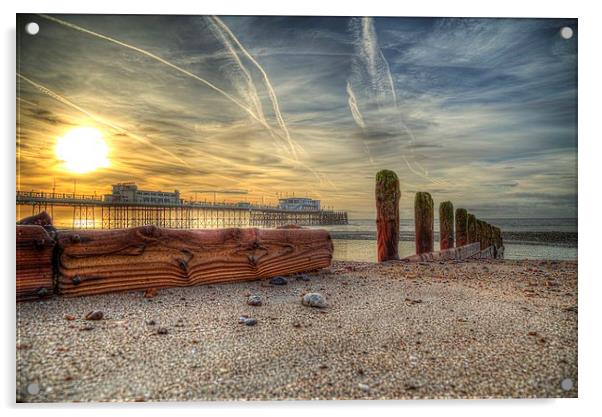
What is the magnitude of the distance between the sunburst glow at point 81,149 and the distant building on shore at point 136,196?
1.04 feet

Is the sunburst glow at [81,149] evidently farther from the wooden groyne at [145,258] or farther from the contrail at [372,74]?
the contrail at [372,74]

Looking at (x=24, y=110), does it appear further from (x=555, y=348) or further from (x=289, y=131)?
(x=555, y=348)

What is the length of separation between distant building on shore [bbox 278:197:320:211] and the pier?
5 centimetres

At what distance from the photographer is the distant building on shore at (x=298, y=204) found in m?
4.20

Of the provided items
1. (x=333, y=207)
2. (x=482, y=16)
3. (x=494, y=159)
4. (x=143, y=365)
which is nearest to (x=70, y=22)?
(x=143, y=365)

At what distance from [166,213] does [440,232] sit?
5.61 meters

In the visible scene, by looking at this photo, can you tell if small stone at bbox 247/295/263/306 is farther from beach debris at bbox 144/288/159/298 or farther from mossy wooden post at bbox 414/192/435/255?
Result: mossy wooden post at bbox 414/192/435/255

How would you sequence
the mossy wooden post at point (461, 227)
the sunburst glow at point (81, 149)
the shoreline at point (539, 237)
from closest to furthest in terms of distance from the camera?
1. the sunburst glow at point (81, 149)
2. the shoreline at point (539, 237)
3. the mossy wooden post at point (461, 227)

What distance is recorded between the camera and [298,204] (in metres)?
4.27

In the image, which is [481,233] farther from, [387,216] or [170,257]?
[170,257]

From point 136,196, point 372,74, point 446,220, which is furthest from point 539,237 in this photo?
point 136,196

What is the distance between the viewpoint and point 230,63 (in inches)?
126

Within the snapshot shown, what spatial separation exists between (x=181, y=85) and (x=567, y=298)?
394 centimetres

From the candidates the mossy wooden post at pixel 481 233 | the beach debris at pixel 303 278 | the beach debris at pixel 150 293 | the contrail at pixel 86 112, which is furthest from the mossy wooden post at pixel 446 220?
the beach debris at pixel 150 293
